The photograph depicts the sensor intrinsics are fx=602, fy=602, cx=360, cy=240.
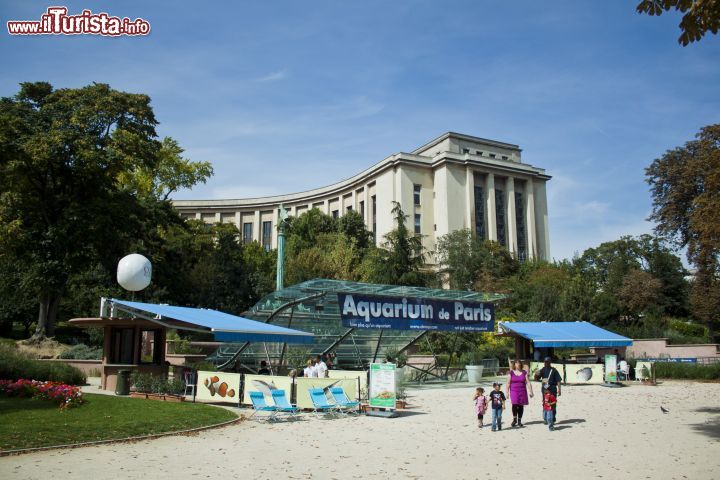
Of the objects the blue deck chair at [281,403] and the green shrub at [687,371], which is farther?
the green shrub at [687,371]

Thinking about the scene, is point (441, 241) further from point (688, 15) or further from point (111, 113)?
point (688, 15)

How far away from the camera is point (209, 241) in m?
53.3

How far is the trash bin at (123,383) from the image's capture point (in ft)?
63.3

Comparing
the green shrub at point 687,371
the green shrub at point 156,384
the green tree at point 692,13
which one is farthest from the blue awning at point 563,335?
the green tree at point 692,13

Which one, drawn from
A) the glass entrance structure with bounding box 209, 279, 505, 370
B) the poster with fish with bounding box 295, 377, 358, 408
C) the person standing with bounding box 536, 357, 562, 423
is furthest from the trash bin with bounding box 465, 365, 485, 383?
the person standing with bounding box 536, 357, 562, 423

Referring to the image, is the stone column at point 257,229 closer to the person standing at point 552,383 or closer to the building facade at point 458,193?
the building facade at point 458,193

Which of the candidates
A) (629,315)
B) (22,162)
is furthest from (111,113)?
(629,315)

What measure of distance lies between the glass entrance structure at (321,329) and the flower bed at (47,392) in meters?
8.73

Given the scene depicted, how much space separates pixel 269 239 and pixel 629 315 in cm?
6777

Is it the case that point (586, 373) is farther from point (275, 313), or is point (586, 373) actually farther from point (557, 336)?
point (275, 313)

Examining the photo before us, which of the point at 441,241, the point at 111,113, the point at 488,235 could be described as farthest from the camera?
the point at 488,235

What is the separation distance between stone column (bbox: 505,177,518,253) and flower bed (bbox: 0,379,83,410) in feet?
246

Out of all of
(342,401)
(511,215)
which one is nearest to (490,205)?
(511,215)

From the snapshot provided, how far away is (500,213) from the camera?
8775 cm
